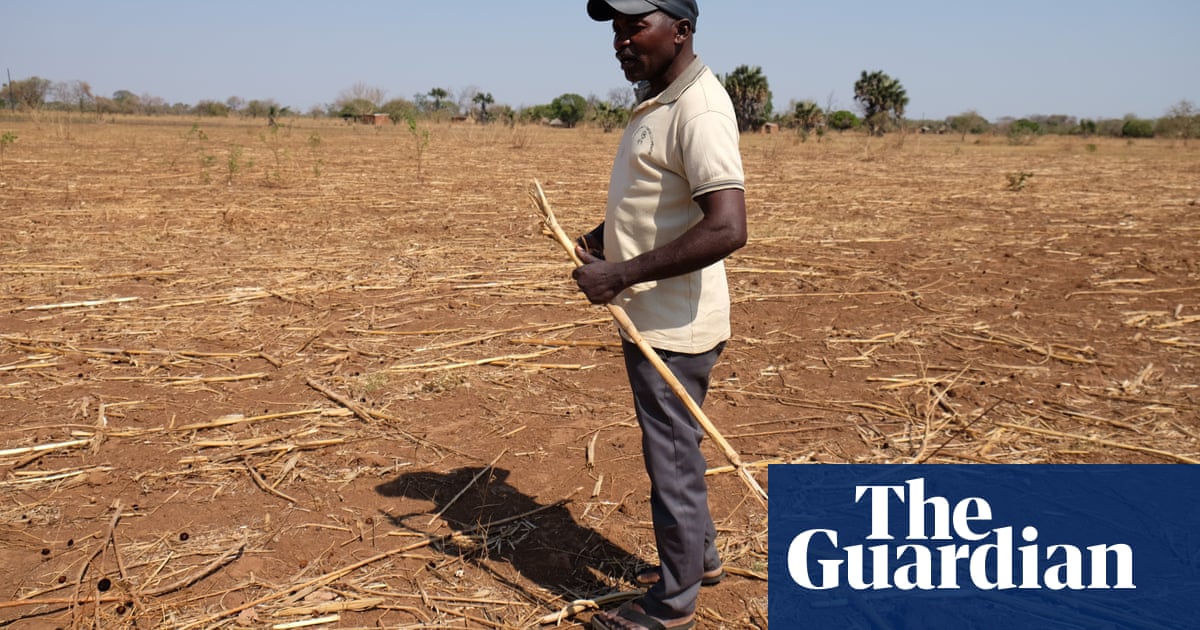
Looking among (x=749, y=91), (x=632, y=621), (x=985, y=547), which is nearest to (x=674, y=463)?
(x=632, y=621)

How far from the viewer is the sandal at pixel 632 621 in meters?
2.31

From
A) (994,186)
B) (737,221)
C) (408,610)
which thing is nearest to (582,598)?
(408,610)

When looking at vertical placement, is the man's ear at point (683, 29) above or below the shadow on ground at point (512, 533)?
above

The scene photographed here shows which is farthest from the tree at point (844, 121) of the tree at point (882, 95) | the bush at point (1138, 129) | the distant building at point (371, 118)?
the distant building at point (371, 118)

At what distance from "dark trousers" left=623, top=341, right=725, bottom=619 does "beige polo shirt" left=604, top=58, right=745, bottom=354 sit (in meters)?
0.07

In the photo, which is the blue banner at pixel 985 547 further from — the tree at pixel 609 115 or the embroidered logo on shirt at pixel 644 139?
the tree at pixel 609 115

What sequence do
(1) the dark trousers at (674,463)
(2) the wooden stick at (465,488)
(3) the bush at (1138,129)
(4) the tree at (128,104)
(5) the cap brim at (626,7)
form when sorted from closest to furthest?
(5) the cap brim at (626,7)
(1) the dark trousers at (674,463)
(2) the wooden stick at (465,488)
(3) the bush at (1138,129)
(4) the tree at (128,104)

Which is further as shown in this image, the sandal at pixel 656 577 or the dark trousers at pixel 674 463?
the sandal at pixel 656 577

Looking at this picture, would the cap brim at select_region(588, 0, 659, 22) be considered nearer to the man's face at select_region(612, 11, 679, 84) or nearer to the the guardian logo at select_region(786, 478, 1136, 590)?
the man's face at select_region(612, 11, 679, 84)

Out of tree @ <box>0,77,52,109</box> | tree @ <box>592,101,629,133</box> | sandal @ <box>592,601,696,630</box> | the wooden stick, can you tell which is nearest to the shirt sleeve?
sandal @ <box>592,601,696,630</box>

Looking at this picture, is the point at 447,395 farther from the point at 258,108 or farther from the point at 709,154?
the point at 258,108

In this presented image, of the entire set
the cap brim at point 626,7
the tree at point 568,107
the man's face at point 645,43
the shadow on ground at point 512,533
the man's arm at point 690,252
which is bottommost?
the shadow on ground at point 512,533

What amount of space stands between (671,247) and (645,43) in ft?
1.53

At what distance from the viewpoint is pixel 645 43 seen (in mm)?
1996
